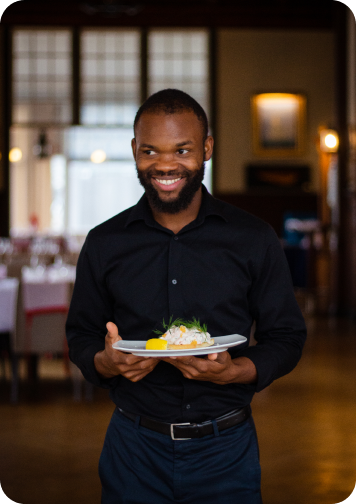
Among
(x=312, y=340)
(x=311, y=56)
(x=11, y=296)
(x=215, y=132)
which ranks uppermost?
(x=311, y=56)

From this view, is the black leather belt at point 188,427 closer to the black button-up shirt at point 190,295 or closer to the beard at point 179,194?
the black button-up shirt at point 190,295

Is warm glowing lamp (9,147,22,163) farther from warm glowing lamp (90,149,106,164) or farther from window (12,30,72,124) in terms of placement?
warm glowing lamp (90,149,106,164)

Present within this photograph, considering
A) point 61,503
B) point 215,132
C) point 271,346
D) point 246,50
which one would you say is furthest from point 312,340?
point 246,50

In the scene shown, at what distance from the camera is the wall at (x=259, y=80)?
42.7 ft

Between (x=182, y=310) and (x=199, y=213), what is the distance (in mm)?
232

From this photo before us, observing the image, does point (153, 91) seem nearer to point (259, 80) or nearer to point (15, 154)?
point (259, 80)

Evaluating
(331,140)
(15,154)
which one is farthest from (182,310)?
(15,154)

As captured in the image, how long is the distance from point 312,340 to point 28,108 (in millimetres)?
8608

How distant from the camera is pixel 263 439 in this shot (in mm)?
3855

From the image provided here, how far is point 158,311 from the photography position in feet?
4.53

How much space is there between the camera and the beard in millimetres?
1347

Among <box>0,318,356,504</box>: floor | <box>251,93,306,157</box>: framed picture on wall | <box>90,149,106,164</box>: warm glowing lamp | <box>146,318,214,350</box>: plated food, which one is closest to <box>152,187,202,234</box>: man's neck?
<box>146,318,214,350</box>: plated food

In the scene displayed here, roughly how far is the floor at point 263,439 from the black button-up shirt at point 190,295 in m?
1.88

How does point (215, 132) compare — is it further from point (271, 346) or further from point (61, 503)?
point (271, 346)
